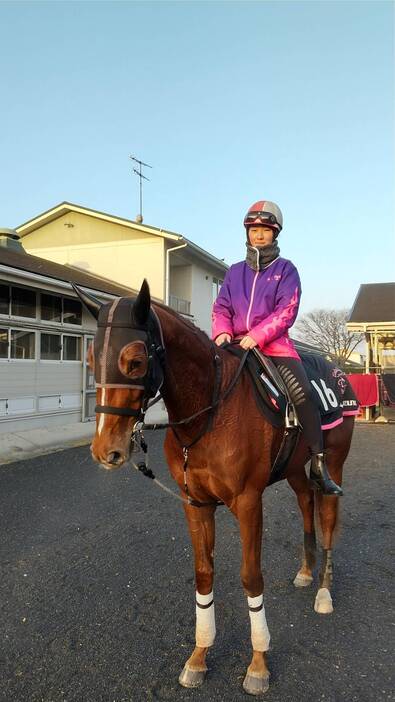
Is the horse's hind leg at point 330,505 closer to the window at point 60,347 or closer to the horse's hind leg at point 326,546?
the horse's hind leg at point 326,546

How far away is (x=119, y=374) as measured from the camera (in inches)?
73.1

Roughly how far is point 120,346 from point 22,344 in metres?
9.93

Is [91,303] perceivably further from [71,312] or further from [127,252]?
[127,252]

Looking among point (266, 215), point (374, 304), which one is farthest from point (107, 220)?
point (266, 215)

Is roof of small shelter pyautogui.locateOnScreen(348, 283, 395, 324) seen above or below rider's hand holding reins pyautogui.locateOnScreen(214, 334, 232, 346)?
above

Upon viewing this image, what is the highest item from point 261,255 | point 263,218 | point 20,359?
point 263,218

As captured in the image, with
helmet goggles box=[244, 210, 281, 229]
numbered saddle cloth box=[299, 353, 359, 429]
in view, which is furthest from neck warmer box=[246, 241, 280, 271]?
numbered saddle cloth box=[299, 353, 359, 429]

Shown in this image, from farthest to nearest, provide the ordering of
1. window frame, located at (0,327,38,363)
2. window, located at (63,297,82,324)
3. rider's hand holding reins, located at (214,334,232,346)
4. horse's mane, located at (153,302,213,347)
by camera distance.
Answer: window, located at (63,297,82,324) → window frame, located at (0,327,38,363) → rider's hand holding reins, located at (214,334,232,346) → horse's mane, located at (153,302,213,347)

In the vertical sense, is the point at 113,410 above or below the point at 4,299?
below

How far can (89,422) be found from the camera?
12.6 metres

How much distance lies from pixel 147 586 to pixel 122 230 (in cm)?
1690

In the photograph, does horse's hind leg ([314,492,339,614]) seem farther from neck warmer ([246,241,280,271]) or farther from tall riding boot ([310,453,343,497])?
neck warmer ([246,241,280,271])

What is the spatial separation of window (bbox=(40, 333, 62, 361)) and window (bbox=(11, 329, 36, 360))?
1.12 feet

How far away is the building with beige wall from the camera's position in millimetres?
17750
